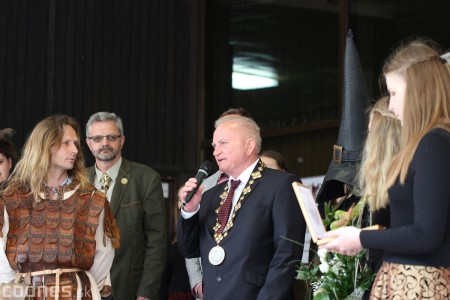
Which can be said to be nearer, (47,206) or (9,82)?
(47,206)

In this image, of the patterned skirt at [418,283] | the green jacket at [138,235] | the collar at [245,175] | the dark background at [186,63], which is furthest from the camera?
the dark background at [186,63]

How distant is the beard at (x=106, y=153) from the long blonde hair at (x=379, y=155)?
262 cm

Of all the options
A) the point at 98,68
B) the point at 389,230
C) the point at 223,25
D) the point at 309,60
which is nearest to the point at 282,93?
the point at 309,60

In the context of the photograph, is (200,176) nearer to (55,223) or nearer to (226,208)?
(226,208)

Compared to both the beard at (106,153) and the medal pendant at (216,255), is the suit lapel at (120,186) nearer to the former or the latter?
the beard at (106,153)

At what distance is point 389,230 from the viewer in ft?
9.81

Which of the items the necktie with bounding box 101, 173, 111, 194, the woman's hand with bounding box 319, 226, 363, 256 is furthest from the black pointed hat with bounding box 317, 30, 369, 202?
the necktie with bounding box 101, 173, 111, 194

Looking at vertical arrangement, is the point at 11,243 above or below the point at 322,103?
below

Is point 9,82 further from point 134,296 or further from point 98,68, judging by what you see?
point 134,296

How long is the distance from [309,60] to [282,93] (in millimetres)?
399

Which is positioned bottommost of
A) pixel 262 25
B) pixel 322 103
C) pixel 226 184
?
pixel 226 184

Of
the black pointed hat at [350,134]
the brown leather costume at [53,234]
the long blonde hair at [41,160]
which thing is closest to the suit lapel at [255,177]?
the black pointed hat at [350,134]

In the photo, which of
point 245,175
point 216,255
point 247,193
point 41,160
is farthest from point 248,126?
point 41,160

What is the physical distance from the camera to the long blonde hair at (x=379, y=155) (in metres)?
3.15
